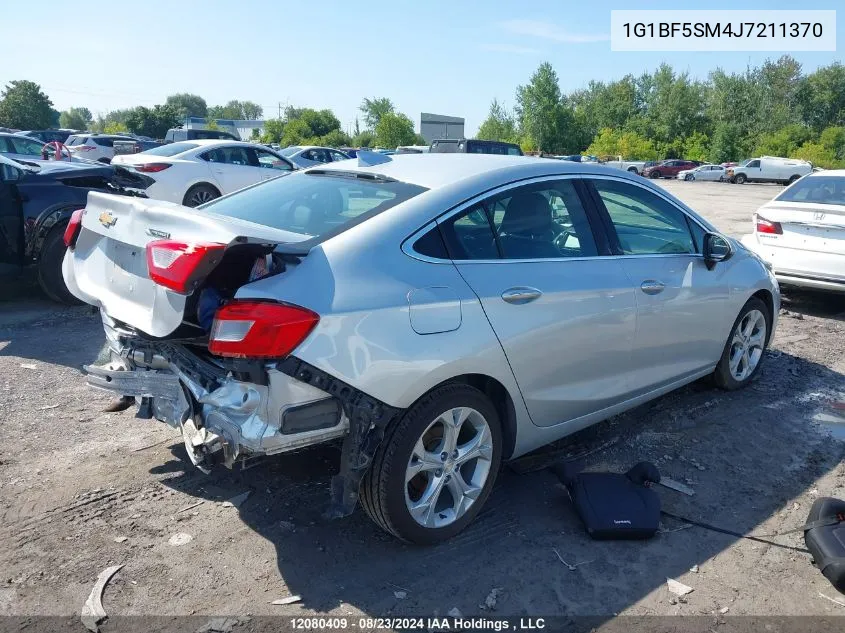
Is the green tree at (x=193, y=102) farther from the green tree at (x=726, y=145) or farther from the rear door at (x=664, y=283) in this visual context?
the rear door at (x=664, y=283)

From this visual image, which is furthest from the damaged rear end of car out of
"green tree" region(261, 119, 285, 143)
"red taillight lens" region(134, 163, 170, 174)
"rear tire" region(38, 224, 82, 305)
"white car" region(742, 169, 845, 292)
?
"green tree" region(261, 119, 285, 143)

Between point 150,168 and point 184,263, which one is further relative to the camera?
point 150,168

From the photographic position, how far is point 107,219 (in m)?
3.41

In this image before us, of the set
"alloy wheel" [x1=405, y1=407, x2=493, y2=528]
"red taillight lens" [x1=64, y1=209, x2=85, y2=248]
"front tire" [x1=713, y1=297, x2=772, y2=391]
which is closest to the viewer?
"alloy wheel" [x1=405, y1=407, x2=493, y2=528]

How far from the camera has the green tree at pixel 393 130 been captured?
61062 millimetres

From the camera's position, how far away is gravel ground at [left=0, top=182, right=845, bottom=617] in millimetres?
2906

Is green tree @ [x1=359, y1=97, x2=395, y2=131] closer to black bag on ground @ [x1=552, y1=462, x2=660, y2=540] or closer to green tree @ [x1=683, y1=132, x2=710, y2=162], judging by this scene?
green tree @ [x1=683, y1=132, x2=710, y2=162]

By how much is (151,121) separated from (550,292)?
74377 mm

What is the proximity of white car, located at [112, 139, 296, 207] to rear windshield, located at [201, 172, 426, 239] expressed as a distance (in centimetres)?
905

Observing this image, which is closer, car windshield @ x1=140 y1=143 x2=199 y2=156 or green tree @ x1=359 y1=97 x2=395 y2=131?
car windshield @ x1=140 y1=143 x2=199 y2=156

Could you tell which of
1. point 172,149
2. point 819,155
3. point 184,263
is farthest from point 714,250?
point 819,155

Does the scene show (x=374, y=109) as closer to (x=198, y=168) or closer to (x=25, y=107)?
(x=25, y=107)

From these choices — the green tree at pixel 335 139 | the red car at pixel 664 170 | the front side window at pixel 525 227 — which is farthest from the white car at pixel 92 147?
the red car at pixel 664 170

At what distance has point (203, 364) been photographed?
3.02 metres
